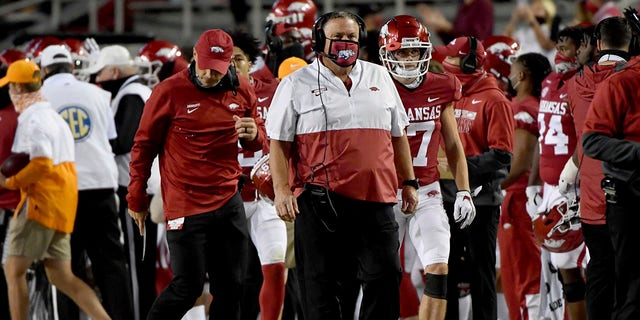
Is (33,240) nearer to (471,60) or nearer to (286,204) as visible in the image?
(286,204)

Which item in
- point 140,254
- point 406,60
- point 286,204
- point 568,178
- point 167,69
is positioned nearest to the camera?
point 286,204

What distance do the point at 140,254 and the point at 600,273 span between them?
3776mm

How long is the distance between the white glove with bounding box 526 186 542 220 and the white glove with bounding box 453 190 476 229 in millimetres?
1466

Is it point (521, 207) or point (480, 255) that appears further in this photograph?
point (521, 207)

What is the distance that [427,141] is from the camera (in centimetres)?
774

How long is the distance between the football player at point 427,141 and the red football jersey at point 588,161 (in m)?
0.65

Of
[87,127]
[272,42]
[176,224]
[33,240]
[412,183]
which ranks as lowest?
[33,240]

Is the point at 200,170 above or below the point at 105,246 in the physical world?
above

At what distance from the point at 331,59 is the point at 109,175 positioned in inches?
118

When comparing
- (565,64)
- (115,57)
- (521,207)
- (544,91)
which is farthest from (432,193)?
(115,57)

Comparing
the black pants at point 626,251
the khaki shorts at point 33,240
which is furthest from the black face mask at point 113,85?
the black pants at point 626,251

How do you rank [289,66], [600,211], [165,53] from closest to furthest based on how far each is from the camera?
[600,211]
[289,66]
[165,53]

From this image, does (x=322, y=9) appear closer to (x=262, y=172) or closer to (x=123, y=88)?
(x=123, y=88)

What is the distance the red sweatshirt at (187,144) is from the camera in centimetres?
742
